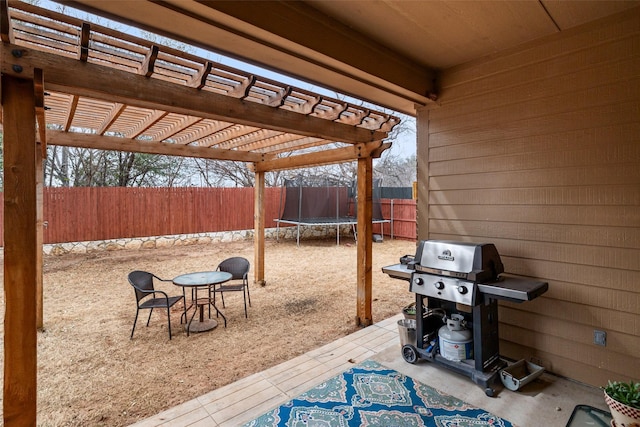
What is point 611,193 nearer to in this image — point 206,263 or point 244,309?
point 244,309

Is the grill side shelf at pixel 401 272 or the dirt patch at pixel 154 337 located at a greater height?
the grill side shelf at pixel 401 272

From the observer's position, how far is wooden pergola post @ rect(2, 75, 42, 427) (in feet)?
5.38

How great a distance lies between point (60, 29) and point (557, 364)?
4.00 metres

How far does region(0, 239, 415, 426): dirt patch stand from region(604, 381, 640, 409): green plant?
2.25 metres

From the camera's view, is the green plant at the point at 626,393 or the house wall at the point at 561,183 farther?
the house wall at the point at 561,183

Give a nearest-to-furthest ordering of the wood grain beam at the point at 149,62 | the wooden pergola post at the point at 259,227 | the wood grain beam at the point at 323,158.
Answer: the wood grain beam at the point at 149,62 → the wood grain beam at the point at 323,158 → the wooden pergola post at the point at 259,227

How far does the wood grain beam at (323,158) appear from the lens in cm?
362

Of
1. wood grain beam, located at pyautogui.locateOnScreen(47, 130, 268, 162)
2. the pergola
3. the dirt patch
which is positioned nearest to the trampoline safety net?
the dirt patch

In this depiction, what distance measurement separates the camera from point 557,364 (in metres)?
2.46

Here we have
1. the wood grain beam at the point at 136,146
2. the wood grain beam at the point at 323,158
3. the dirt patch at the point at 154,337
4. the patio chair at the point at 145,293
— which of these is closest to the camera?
the dirt patch at the point at 154,337

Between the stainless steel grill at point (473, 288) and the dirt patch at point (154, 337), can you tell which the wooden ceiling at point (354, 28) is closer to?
the stainless steel grill at point (473, 288)

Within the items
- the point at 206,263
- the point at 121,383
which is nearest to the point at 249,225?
the point at 206,263

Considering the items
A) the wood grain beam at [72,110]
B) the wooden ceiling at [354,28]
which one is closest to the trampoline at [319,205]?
the wood grain beam at [72,110]

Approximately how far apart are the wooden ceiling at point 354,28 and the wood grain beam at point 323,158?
922 millimetres
